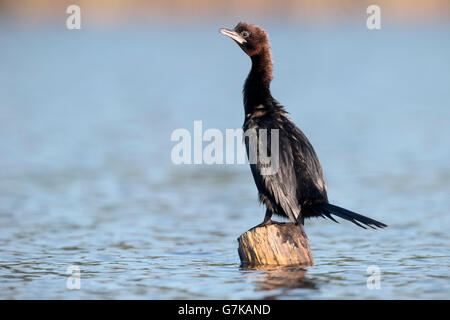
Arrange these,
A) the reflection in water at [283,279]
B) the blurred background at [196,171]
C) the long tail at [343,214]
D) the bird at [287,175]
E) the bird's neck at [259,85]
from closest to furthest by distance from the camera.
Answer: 1. the reflection in water at [283,279]
2. the long tail at [343,214]
3. the bird at [287,175]
4. the blurred background at [196,171]
5. the bird's neck at [259,85]

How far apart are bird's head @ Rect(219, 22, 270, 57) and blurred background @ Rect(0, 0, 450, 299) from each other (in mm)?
2318

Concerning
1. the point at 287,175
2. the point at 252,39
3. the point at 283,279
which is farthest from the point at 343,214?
the point at 252,39

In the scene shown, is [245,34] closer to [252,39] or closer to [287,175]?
[252,39]

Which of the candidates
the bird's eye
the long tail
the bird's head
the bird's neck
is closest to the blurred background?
the long tail

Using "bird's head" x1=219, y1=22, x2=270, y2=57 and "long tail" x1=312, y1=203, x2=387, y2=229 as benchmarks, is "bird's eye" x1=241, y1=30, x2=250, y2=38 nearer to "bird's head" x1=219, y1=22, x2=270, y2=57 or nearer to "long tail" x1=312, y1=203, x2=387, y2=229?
"bird's head" x1=219, y1=22, x2=270, y2=57

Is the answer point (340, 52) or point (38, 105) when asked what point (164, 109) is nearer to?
point (38, 105)

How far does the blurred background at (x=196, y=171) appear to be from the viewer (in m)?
8.22

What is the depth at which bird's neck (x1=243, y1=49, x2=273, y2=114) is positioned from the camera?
28.4 ft

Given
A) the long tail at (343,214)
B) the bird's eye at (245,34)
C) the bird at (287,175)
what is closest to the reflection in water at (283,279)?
the bird at (287,175)

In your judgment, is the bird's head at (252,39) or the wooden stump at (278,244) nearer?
the wooden stump at (278,244)

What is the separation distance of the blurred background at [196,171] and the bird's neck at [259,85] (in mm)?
1713

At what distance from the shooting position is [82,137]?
20.4 m

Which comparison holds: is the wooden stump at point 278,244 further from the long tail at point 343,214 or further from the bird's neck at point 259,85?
the bird's neck at point 259,85
